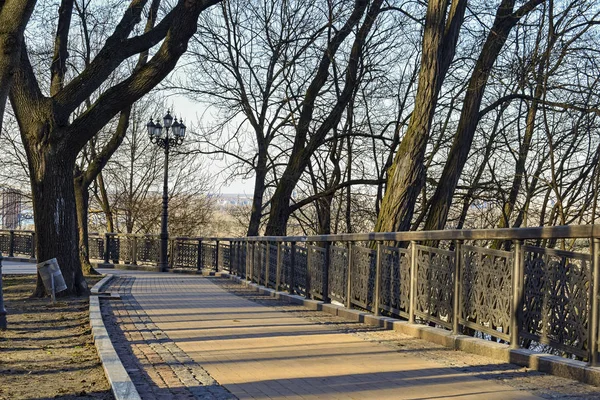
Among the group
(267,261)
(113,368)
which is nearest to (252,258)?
(267,261)

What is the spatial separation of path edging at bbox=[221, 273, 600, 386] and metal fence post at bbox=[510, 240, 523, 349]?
119 mm

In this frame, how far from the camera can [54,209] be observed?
608 inches

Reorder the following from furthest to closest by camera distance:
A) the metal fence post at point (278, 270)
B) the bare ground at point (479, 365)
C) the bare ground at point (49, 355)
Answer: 1. the metal fence post at point (278, 270)
2. the bare ground at point (49, 355)
3. the bare ground at point (479, 365)

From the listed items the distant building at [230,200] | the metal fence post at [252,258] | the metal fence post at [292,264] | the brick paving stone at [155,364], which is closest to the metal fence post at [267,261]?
the metal fence post at [252,258]

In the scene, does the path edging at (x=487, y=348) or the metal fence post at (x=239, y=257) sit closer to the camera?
the path edging at (x=487, y=348)

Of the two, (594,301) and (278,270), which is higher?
(594,301)

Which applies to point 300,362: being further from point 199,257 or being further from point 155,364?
point 199,257

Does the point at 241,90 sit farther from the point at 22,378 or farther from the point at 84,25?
the point at 22,378

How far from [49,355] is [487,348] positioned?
169 inches

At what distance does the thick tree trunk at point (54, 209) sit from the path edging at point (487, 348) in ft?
18.4

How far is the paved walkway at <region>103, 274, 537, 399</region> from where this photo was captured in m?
6.22

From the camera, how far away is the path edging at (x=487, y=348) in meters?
6.54

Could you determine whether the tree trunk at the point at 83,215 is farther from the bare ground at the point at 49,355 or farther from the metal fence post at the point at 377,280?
the metal fence post at the point at 377,280

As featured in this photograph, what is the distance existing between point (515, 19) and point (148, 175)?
3551cm
